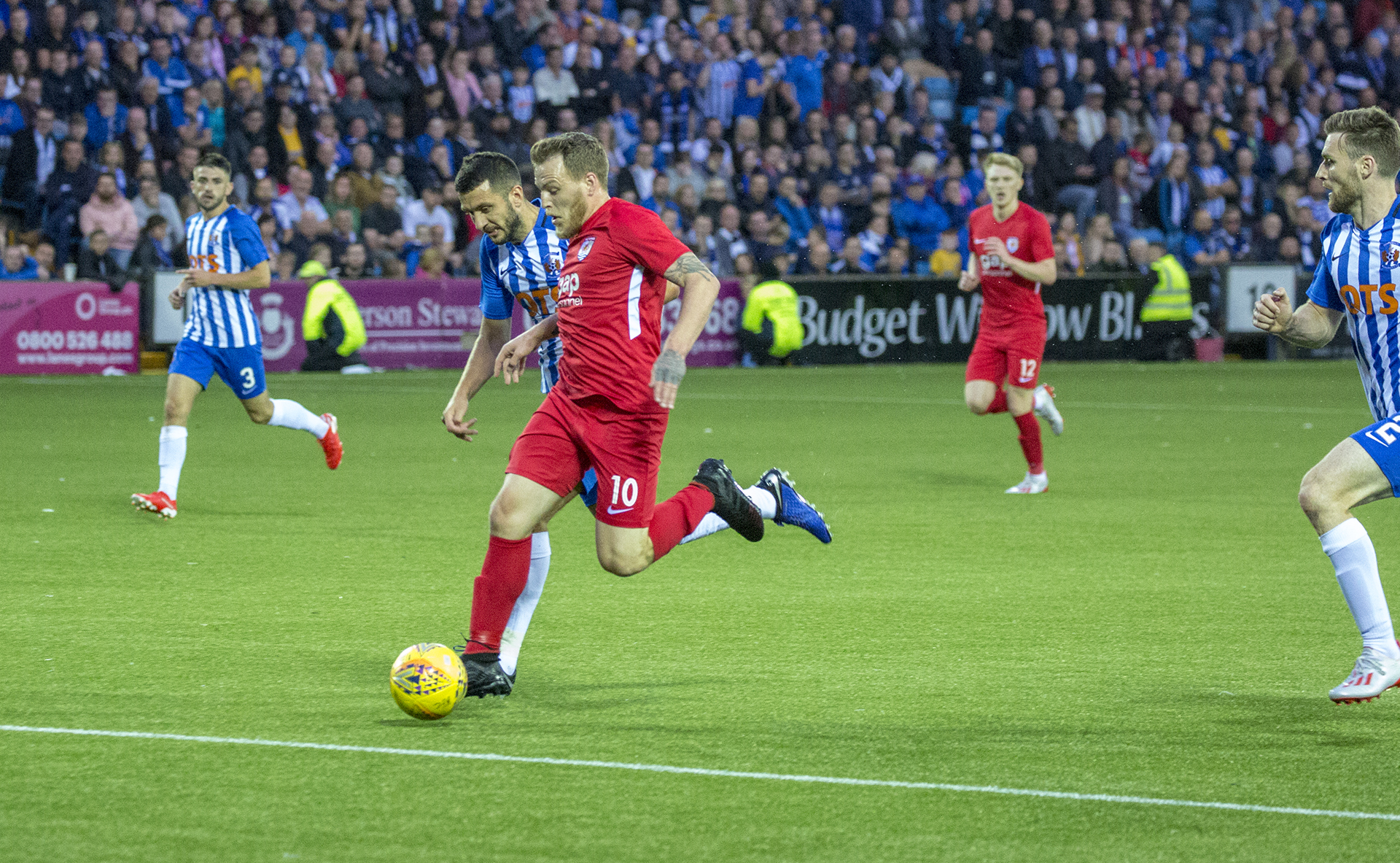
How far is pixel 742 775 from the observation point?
16.0 ft

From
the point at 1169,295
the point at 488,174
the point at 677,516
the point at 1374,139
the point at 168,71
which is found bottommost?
the point at 1169,295

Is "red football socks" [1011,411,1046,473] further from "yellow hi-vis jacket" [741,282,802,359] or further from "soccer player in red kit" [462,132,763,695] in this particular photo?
"yellow hi-vis jacket" [741,282,802,359]

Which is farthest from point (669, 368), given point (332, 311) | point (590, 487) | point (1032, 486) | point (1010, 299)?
point (332, 311)

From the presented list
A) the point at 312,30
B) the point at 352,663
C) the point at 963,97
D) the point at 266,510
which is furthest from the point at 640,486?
the point at 963,97

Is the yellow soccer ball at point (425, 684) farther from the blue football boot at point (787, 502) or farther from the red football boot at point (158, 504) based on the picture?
the red football boot at point (158, 504)

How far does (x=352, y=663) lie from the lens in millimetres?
6309

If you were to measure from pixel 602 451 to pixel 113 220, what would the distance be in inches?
606

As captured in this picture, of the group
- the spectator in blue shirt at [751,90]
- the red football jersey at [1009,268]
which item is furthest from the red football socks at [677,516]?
the spectator in blue shirt at [751,90]

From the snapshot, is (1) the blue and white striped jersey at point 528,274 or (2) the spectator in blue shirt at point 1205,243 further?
(2) the spectator in blue shirt at point 1205,243

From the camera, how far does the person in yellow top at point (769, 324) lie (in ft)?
71.5

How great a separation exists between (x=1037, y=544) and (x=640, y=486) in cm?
408

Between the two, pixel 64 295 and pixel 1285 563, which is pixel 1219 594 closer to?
pixel 1285 563

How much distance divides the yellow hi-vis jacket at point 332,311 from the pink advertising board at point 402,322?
12 cm

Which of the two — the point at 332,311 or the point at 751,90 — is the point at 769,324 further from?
the point at 332,311
